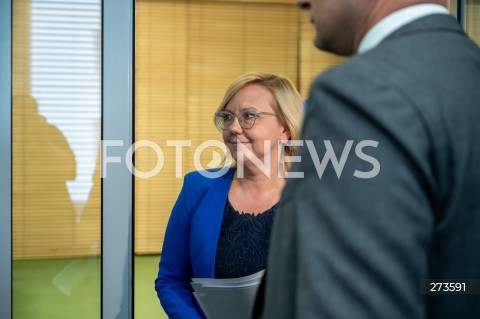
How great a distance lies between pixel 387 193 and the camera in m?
0.51

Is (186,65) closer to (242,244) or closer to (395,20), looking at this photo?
(242,244)

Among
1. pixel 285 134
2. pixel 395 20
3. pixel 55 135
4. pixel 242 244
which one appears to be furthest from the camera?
pixel 55 135

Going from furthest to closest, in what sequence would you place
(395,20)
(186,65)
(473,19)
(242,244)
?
(473,19), (186,65), (242,244), (395,20)

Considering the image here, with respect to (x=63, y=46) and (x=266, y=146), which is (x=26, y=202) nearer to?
(x=63, y=46)

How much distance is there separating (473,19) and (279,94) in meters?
1.82

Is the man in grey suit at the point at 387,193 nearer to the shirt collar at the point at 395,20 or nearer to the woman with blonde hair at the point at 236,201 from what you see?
the shirt collar at the point at 395,20

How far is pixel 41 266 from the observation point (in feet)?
9.80

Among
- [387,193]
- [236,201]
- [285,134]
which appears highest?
[387,193]

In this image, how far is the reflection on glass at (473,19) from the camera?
326 centimetres

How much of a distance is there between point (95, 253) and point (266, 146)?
1.38m

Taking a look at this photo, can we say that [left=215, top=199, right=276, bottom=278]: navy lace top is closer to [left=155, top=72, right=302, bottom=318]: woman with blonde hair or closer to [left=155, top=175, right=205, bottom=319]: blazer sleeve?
[left=155, top=72, right=302, bottom=318]: woman with blonde hair

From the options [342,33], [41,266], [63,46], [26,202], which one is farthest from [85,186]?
[342,33]
